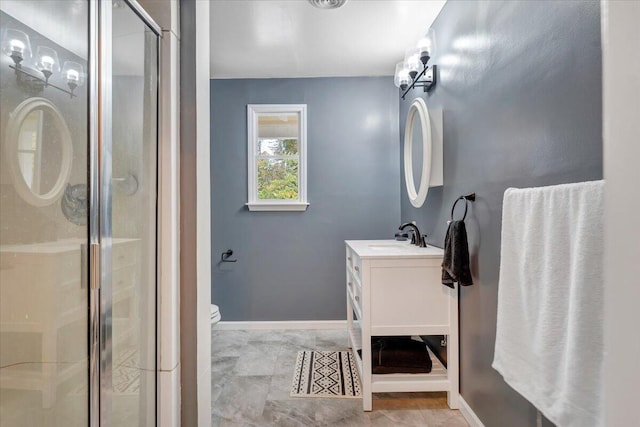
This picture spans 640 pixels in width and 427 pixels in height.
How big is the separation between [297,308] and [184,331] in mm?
2008

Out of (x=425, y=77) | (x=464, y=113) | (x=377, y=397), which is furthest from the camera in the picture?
(x=425, y=77)

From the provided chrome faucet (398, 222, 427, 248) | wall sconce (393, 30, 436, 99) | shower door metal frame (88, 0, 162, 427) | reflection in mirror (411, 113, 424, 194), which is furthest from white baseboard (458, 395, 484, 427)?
wall sconce (393, 30, 436, 99)

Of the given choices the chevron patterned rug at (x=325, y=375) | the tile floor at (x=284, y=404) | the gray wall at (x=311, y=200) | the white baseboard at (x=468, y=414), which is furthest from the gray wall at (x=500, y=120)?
the gray wall at (x=311, y=200)

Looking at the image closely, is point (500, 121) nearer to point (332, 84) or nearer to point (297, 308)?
point (332, 84)

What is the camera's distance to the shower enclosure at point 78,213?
31.0 inches

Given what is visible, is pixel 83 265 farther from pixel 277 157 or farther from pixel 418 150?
pixel 277 157

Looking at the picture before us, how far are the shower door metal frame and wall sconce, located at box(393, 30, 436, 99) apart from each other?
6.02 feet

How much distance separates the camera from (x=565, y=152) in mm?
1120

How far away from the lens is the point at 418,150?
8.36ft

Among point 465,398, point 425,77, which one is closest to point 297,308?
point 465,398

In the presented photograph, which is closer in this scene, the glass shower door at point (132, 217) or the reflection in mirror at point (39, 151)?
the reflection in mirror at point (39, 151)

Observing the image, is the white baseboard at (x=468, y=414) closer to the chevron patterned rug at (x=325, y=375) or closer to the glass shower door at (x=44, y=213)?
the chevron patterned rug at (x=325, y=375)

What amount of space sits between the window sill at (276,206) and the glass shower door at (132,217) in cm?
196

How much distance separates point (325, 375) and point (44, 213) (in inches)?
77.9
